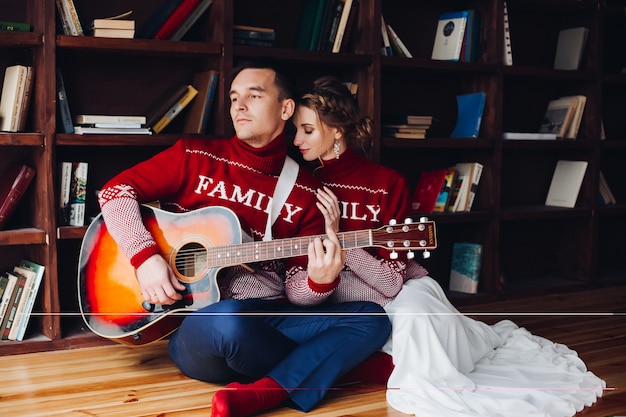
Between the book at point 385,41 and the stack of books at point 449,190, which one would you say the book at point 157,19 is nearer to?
the book at point 385,41

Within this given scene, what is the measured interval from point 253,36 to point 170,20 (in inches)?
13.1

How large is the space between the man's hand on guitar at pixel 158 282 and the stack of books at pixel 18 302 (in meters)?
0.69

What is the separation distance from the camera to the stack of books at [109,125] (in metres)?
2.74

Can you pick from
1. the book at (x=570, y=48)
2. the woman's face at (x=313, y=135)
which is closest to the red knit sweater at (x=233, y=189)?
the woman's face at (x=313, y=135)

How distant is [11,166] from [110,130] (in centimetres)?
40

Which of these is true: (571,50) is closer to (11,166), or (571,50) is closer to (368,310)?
(368,310)

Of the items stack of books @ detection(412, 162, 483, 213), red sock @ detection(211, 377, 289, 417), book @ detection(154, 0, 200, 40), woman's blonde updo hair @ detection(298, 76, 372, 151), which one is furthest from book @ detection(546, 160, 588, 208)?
red sock @ detection(211, 377, 289, 417)

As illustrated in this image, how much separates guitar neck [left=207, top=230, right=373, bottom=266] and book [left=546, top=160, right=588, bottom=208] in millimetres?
2150

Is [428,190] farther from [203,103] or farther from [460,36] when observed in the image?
[203,103]

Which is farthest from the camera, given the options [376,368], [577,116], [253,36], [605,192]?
[605,192]

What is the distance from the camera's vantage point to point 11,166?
2.82 metres

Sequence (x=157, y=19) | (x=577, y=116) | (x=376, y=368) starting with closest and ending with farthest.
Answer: (x=376, y=368) < (x=157, y=19) < (x=577, y=116)

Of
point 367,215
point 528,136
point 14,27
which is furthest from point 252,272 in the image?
point 528,136

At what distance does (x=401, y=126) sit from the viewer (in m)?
3.37
